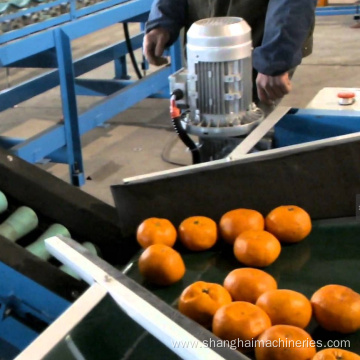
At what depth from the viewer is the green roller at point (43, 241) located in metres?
1.44

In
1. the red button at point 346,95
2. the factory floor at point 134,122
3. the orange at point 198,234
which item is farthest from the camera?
the factory floor at point 134,122

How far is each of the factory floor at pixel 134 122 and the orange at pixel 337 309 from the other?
76.5 inches

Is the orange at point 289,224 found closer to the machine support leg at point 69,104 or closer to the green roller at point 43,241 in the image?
the green roller at point 43,241

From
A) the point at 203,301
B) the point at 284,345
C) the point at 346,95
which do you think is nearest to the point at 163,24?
the point at 346,95

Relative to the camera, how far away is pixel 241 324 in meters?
0.78

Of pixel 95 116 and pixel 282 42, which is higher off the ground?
pixel 282 42

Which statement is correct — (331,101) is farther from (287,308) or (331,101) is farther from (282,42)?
(287,308)

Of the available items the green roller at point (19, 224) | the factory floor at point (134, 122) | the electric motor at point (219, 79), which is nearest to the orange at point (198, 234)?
the electric motor at point (219, 79)

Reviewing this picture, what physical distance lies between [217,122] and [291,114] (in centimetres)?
20

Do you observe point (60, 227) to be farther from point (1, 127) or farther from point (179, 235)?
point (1, 127)

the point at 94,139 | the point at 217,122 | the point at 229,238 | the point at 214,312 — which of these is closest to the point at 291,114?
the point at 217,122

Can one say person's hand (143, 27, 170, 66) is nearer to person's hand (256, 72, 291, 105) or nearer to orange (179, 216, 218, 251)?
person's hand (256, 72, 291, 105)

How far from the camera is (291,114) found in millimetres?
1427

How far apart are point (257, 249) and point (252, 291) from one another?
11 centimetres
